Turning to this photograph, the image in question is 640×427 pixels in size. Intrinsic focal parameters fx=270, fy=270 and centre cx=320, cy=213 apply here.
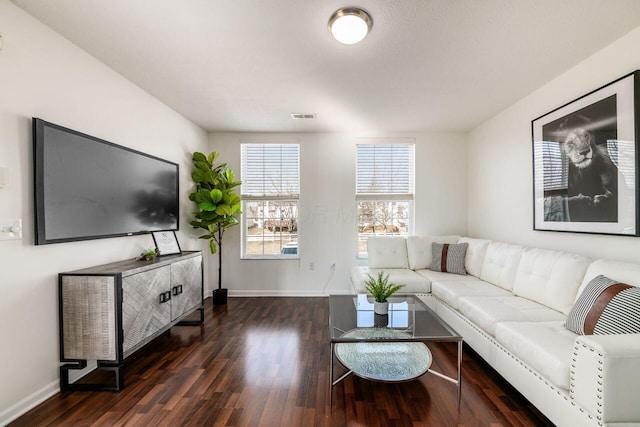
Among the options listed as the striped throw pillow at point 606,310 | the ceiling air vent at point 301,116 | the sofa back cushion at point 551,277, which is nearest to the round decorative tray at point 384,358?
the striped throw pillow at point 606,310

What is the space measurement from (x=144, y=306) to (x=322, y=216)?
2.66m

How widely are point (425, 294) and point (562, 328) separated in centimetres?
142

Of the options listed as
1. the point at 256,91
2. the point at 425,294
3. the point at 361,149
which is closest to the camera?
the point at 256,91

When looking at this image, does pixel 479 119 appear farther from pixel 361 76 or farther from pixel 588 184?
pixel 361 76

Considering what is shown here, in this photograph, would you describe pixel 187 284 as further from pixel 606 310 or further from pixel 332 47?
pixel 606 310

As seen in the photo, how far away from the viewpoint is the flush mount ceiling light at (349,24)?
1729mm

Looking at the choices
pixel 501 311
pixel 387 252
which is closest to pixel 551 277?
pixel 501 311

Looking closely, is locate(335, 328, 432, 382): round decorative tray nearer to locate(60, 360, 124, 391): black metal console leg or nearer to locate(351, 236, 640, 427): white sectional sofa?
locate(351, 236, 640, 427): white sectional sofa

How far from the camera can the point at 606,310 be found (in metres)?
1.63

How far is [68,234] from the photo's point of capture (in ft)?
6.55

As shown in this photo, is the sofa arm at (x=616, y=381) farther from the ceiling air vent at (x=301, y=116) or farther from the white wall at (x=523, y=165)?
the ceiling air vent at (x=301, y=116)

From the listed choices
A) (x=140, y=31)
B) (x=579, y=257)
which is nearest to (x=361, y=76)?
(x=140, y=31)

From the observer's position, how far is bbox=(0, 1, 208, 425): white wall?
1.68 m

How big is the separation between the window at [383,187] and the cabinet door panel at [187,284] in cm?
239
